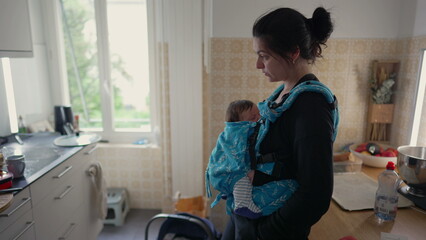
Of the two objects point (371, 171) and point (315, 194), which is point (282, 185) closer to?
point (315, 194)

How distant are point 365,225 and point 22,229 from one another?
5.02 feet

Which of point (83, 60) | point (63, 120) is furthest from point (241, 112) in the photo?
point (83, 60)

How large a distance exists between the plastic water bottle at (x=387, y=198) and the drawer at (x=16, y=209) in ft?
5.15

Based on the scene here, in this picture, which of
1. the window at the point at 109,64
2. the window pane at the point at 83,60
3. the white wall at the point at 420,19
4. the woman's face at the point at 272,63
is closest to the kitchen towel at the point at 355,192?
the woman's face at the point at 272,63

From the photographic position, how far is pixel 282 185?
2.95 feet

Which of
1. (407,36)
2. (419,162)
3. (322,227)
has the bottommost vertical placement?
(322,227)

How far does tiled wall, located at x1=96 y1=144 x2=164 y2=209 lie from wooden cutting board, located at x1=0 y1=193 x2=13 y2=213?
1.53 m

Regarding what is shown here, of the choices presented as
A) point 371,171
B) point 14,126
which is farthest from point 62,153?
point 371,171

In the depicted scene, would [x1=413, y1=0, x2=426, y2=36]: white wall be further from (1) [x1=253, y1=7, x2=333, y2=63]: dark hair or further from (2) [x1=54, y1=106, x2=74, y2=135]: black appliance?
(2) [x1=54, y1=106, x2=74, y2=135]: black appliance

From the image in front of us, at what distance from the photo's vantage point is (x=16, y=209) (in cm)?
133

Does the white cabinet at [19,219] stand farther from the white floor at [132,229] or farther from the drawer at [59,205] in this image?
the white floor at [132,229]

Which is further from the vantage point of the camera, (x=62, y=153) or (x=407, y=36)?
(x=62, y=153)

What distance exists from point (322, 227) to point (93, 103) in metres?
2.52

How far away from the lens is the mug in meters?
1.43
